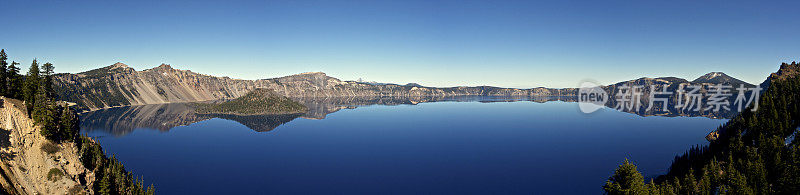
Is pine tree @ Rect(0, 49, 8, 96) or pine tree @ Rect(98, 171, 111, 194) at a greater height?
pine tree @ Rect(0, 49, 8, 96)

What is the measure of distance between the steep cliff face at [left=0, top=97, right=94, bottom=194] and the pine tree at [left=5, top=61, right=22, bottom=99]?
374 inches

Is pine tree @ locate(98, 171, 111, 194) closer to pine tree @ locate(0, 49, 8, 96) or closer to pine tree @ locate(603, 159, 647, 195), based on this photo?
pine tree @ locate(0, 49, 8, 96)

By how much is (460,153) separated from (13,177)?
401 feet

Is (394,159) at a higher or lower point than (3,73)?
lower

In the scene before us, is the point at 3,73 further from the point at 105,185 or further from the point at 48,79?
the point at 105,185

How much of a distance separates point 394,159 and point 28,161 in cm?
9394

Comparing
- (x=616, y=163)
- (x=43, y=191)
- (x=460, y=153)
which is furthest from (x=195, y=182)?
(x=616, y=163)

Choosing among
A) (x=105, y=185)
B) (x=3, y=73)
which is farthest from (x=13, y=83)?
(x=105, y=185)

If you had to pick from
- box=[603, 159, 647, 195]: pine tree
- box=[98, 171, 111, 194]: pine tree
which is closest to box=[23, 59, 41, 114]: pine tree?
box=[98, 171, 111, 194]: pine tree

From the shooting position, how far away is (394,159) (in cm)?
12362

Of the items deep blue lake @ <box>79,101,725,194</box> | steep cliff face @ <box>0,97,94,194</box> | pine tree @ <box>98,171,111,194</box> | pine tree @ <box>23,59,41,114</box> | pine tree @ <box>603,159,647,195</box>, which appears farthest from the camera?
deep blue lake @ <box>79,101,725,194</box>

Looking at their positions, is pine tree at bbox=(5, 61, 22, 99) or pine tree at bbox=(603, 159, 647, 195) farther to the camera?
pine tree at bbox=(5, 61, 22, 99)

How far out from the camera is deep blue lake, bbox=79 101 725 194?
90.7 metres

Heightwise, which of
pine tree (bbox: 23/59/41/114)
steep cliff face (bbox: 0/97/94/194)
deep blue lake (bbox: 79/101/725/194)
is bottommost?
deep blue lake (bbox: 79/101/725/194)
